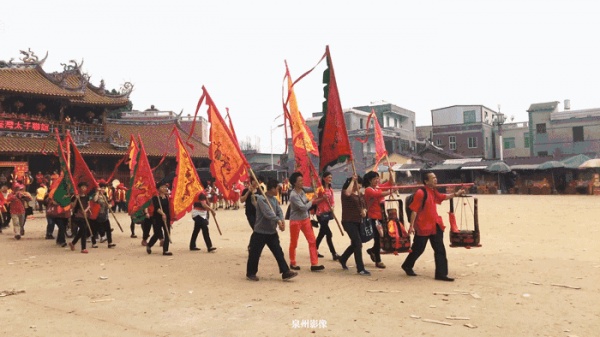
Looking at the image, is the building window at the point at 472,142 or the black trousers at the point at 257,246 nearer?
the black trousers at the point at 257,246

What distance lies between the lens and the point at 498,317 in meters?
4.69

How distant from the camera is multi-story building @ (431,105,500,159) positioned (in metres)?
51.0

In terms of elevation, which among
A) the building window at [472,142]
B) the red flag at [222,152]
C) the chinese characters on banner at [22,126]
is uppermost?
the building window at [472,142]

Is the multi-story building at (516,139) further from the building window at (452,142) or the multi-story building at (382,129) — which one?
the multi-story building at (382,129)

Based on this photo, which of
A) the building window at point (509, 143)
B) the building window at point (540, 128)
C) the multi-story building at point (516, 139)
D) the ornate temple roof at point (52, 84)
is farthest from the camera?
the building window at point (509, 143)

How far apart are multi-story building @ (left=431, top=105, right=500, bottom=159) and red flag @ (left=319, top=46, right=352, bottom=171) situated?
4638 cm

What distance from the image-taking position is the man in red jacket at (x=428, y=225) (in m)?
6.42

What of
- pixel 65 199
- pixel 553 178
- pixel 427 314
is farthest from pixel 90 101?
pixel 553 178

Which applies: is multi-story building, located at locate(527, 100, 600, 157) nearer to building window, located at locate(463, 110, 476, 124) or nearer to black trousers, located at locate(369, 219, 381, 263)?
building window, located at locate(463, 110, 476, 124)

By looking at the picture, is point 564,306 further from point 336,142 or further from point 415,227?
point 336,142

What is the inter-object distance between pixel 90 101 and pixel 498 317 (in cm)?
2992

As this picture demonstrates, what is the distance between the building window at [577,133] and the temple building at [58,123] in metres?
32.4

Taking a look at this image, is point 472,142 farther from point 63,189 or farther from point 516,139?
point 63,189

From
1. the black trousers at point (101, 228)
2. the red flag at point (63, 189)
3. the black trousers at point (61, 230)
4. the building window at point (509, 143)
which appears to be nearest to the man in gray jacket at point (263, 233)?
the black trousers at point (101, 228)
